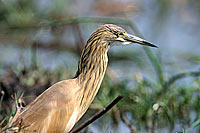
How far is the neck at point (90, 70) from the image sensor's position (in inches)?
105

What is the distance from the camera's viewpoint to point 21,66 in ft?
12.9

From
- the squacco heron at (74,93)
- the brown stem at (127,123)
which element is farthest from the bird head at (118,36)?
the brown stem at (127,123)

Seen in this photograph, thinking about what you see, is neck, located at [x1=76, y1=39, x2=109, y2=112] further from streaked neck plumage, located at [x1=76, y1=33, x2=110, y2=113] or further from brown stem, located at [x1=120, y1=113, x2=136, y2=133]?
brown stem, located at [x1=120, y1=113, x2=136, y2=133]

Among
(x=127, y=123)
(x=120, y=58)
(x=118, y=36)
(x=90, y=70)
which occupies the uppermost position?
(x=118, y=36)

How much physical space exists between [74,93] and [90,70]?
178 mm

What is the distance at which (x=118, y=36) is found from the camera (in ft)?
8.52

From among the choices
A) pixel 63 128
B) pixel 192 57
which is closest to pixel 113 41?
pixel 63 128

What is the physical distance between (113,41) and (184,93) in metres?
1.31

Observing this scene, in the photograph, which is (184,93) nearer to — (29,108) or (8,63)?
(29,108)

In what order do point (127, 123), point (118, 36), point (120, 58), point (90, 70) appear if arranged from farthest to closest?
point (120, 58), point (127, 123), point (90, 70), point (118, 36)

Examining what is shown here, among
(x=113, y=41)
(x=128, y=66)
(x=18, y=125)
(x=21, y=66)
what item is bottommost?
(x=128, y=66)

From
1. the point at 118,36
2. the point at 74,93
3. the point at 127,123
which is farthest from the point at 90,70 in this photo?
the point at 127,123

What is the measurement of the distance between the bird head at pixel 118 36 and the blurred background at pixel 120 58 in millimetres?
640

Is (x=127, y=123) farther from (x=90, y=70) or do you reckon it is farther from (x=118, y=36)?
(x=118, y=36)
